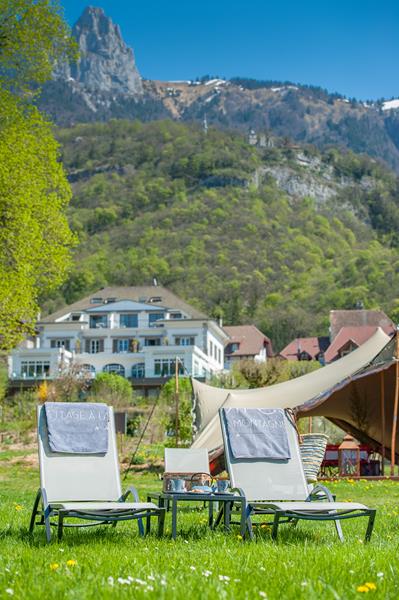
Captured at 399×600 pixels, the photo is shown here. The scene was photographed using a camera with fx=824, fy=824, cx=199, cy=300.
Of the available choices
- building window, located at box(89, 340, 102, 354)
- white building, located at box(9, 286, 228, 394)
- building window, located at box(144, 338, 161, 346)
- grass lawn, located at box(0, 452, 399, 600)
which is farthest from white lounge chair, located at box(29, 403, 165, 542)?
building window, located at box(89, 340, 102, 354)

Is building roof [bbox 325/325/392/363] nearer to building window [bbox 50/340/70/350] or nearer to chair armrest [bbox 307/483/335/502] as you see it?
building window [bbox 50/340/70/350]

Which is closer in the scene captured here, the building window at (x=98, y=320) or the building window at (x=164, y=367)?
the building window at (x=164, y=367)

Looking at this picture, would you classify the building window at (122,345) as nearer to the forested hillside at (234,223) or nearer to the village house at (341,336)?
the village house at (341,336)

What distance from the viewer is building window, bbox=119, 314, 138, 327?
62344mm

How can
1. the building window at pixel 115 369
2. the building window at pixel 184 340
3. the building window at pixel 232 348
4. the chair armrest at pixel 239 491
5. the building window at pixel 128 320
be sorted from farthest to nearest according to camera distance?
the building window at pixel 232 348 < the building window at pixel 128 320 < the building window at pixel 184 340 < the building window at pixel 115 369 < the chair armrest at pixel 239 491

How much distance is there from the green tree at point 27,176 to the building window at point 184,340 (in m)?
42.8

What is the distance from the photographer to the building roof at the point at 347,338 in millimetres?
60963

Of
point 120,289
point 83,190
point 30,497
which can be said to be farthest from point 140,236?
point 30,497

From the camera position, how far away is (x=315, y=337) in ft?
239

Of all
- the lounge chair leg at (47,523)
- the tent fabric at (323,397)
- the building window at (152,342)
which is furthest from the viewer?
the building window at (152,342)

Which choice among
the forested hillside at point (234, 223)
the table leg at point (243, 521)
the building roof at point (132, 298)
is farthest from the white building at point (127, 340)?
the table leg at point (243, 521)

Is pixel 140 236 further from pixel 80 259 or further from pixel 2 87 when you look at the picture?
pixel 2 87

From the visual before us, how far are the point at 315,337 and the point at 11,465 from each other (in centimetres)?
5528

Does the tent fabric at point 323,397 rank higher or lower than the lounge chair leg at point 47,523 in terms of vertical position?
higher
